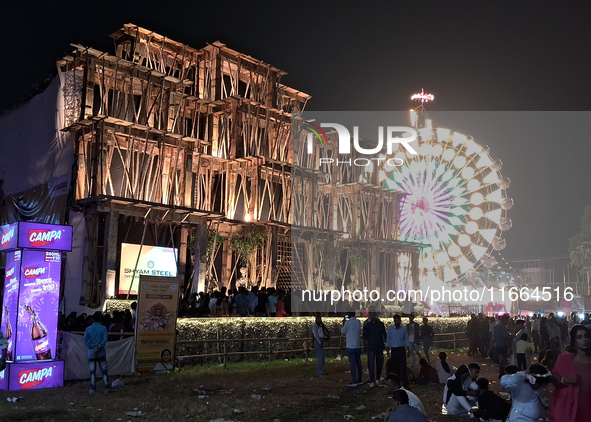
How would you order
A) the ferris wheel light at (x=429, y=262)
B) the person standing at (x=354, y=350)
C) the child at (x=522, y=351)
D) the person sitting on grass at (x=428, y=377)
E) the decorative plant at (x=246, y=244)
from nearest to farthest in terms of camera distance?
the person standing at (x=354, y=350) < the person sitting on grass at (x=428, y=377) < the child at (x=522, y=351) < the decorative plant at (x=246, y=244) < the ferris wheel light at (x=429, y=262)

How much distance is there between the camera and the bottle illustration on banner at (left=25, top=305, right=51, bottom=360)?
13195 mm

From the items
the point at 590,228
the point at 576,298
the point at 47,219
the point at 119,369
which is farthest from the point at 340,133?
the point at 590,228

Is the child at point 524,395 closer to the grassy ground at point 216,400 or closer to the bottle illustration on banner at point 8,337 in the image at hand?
the grassy ground at point 216,400

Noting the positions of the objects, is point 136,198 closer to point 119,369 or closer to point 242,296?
point 242,296

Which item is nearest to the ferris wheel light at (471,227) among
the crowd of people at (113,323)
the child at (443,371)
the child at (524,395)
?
the child at (443,371)

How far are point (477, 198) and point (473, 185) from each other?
0.92 meters

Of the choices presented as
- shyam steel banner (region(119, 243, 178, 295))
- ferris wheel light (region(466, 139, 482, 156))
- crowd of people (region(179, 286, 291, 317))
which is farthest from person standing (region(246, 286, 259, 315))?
ferris wheel light (region(466, 139, 482, 156))

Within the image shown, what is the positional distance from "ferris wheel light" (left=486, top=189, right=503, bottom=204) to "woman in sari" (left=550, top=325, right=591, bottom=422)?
110 ft

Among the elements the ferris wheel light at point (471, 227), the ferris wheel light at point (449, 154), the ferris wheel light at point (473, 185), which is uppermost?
the ferris wheel light at point (449, 154)

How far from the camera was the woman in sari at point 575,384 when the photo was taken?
6074mm

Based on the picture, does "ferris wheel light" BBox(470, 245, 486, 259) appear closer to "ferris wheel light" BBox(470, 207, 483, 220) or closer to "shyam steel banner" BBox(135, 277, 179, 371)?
"ferris wheel light" BBox(470, 207, 483, 220)

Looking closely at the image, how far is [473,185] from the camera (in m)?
39.2

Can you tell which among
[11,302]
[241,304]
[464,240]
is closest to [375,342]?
[241,304]

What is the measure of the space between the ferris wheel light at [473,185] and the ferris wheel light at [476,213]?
129cm
